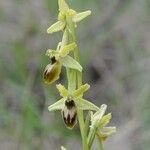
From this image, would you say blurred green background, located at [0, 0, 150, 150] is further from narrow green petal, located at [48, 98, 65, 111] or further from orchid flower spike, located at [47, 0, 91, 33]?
orchid flower spike, located at [47, 0, 91, 33]

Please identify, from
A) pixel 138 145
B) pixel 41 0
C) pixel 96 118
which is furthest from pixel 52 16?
pixel 96 118

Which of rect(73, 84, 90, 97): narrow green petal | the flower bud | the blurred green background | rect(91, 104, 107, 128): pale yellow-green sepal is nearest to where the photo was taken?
the flower bud

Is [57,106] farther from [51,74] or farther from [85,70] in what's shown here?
[85,70]

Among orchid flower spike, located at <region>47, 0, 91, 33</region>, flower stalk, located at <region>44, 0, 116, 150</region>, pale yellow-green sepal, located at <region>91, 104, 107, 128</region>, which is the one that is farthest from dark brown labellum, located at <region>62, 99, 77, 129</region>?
orchid flower spike, located at <region>47, 0, 91, 33</region>

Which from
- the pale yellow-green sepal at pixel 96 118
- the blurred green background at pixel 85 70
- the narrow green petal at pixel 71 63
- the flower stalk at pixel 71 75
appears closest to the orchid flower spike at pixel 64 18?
the flower stalk at pixel 71 75

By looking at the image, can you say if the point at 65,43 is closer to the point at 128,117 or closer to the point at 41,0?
the point at 128,117

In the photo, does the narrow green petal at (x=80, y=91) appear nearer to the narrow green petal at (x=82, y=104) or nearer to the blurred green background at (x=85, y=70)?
the narrow green petal at (x=82, y=104)
